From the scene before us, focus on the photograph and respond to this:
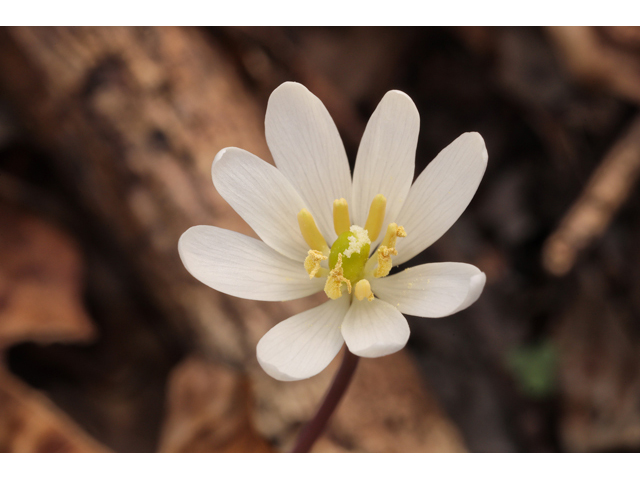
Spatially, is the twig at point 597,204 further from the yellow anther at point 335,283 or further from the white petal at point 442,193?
the yellow anther at point 335,283

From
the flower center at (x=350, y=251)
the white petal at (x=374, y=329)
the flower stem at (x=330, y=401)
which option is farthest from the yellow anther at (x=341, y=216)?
the flower stem at (x=330, y=401)

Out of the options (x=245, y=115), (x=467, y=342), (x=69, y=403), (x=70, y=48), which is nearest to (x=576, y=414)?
(x=467, y=342)

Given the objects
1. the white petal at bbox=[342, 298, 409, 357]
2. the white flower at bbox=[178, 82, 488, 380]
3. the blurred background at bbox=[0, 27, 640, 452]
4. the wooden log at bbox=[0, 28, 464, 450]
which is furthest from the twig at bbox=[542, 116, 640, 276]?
the white petal at bbox=[342, 298, 409, 357]

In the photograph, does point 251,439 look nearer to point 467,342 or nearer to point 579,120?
point 467,342

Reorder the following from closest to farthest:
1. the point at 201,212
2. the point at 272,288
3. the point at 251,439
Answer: the point at 272,288
the point at 251,439
the point at 201,212

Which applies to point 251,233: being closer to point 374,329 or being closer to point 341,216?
point 341,216

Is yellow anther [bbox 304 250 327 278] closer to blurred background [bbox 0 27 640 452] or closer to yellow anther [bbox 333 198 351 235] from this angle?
→ yellow anther [bbox 333 198 351 235]
